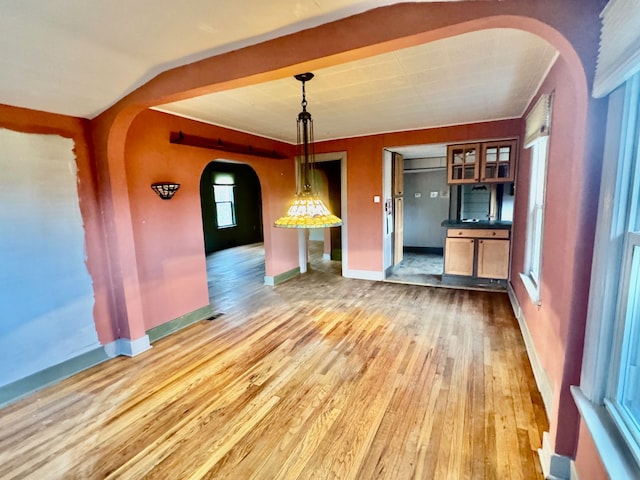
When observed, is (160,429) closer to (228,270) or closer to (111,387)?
(111,387)

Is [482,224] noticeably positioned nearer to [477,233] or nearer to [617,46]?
[477,233]

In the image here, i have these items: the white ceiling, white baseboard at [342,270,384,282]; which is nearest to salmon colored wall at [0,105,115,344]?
the white ceiling

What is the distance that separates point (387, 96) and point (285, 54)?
1494mm

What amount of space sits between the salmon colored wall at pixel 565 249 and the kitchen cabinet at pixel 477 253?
6.12 feet

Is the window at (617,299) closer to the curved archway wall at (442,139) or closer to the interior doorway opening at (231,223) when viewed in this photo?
the curved archway wall at (442,139)

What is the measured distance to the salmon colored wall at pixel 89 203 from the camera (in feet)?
8.11

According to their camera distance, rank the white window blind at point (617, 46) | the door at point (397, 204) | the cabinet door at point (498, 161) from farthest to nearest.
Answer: the door at point (397, 204) < the cabinet door at point (498, 161) < the white window blind at point (617, 46)

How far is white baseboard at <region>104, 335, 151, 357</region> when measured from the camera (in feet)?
9.57

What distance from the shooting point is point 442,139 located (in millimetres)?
4316

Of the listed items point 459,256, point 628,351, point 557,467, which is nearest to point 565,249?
point 628,351

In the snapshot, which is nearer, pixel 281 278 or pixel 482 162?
pixel 482 162

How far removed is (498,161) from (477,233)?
1.04 m

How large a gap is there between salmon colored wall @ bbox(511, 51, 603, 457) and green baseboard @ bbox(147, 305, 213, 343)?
337cm

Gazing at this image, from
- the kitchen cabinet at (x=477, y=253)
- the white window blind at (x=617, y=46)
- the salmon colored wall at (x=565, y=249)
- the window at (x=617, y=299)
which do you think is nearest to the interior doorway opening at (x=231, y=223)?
the kitchen cabinet at (x=477, y=253)
